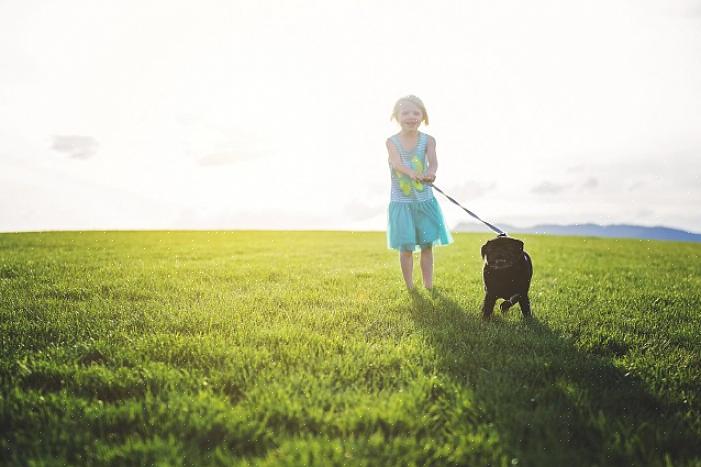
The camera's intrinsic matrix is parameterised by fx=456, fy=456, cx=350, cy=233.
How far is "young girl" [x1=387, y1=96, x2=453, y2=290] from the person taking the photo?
258 inches

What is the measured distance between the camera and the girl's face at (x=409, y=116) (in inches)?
253

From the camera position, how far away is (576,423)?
110 inches

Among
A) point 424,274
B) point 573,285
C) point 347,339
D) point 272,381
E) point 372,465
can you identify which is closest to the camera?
point 372,465

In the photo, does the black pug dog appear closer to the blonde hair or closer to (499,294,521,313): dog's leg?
(499,294,521,313): dog's leg

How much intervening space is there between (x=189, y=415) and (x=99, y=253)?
1050 cm

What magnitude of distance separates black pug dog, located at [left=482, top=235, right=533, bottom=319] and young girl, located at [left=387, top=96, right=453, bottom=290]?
1.90 m

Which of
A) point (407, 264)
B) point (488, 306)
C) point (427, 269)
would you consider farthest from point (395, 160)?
point (488, 306)

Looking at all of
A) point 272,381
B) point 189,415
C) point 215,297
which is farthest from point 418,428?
point 215,297

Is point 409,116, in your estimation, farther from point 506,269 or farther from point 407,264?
point 506,269

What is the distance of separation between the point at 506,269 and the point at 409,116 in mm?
2774

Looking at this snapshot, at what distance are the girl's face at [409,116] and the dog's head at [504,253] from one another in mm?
2514

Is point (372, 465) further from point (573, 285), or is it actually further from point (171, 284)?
point (573, 285)

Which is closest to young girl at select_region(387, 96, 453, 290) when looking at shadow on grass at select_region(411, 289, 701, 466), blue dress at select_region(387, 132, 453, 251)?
blue dress at select_region(387, 132, 453, 251)

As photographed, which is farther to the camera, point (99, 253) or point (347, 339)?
point (99, 253)
